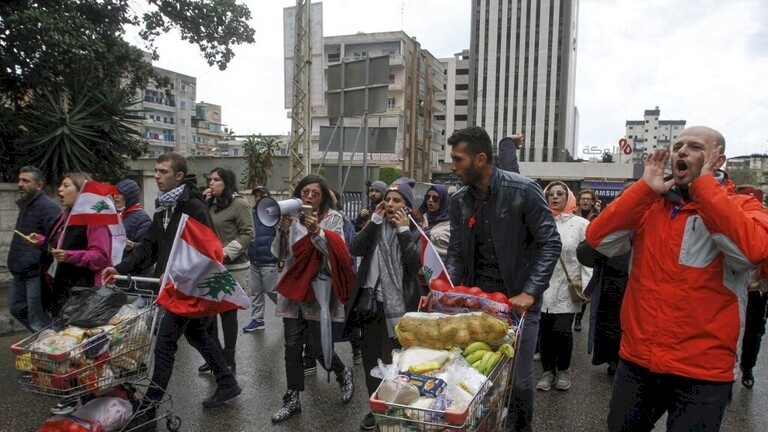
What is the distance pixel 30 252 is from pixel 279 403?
9.37 feet

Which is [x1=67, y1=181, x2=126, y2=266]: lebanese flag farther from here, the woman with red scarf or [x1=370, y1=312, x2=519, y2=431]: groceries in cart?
[x1=370, y1=312, x2=519, y2=431]: groceries in cart

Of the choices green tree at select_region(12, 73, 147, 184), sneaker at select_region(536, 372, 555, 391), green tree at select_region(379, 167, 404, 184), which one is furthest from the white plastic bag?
green tree at select_region(379, 167, 404, 184)

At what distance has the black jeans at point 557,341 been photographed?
5.30m

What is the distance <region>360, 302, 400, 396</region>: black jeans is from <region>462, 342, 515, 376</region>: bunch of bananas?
1.71 m

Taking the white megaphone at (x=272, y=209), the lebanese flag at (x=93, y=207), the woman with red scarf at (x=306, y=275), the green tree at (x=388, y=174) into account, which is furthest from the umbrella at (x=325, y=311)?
the green tree at (x=388, y=174)

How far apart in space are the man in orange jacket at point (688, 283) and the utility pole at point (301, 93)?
30.7 feet

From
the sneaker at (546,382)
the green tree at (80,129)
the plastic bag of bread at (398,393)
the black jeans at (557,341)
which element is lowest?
the sneaker at (546,382)

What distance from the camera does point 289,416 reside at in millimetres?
4371

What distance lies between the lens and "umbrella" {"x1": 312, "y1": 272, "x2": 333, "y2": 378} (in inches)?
173

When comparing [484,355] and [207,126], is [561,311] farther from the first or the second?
[207,126]

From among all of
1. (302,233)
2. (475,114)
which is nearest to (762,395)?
(302,233)

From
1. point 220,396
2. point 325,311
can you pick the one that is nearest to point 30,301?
point 220,396

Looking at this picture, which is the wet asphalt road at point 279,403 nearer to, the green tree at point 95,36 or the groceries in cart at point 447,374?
the groceries in cart at point 447,374

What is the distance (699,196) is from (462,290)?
45.9 inches
